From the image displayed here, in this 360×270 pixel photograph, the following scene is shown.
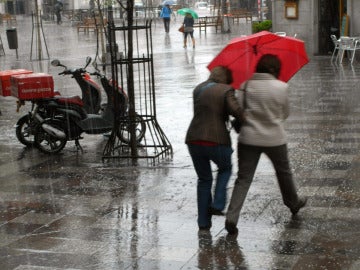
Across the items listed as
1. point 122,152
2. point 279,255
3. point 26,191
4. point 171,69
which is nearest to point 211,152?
point 279,255

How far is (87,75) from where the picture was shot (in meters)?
12.7

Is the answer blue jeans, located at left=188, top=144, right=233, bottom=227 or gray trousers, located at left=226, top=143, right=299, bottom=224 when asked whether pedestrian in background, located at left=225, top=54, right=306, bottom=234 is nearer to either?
gray trousers, located at left=226, top=143, right=299, bottom=224

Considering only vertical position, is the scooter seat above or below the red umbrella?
below

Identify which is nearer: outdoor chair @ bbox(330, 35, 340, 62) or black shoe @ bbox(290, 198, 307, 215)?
black shoe @ bbox(290, 198, 307, 215)

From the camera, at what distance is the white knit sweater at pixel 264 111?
7.27 meters

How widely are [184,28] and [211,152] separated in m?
25.3

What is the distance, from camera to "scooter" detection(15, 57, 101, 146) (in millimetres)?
11828

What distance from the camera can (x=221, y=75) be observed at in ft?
24.1

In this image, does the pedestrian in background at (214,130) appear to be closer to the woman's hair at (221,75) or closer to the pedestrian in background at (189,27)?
the woman's hair at (221,75)

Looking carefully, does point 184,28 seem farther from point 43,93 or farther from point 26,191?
point 26,191

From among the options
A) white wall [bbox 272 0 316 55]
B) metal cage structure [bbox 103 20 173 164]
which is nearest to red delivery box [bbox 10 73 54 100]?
metal cage structure [bbox 103 20 173 164]

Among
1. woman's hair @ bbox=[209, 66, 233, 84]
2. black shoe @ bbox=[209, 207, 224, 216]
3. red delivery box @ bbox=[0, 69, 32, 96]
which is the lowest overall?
black shoe @ bbox=[209, 207, 224, 216]

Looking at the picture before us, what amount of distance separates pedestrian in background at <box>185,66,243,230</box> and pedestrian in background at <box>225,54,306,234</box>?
137mm

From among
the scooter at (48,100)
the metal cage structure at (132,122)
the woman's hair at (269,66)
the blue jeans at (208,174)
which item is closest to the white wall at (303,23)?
the scooter at (48,100)
